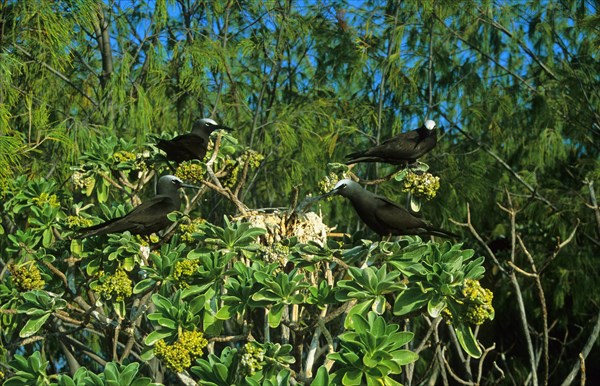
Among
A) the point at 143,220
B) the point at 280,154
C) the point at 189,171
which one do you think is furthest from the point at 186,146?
the point at 280,154

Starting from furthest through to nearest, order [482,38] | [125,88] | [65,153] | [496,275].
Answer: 1. [496,275]
2. [482,38]
3. [125,88]
4. [65,153]

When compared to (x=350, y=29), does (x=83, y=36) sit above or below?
below

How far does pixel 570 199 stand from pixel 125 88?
3.54 meters

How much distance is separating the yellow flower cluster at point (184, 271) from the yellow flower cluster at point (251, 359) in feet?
1.37

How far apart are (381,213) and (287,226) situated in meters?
0.38

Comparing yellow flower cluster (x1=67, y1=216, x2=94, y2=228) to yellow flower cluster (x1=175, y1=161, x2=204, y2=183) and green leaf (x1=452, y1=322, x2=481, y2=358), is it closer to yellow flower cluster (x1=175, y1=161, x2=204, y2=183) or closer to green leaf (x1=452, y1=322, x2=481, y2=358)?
yellow flower cluster (x1=175, y1=161, x2=204, y2=183)

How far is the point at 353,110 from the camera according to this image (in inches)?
268

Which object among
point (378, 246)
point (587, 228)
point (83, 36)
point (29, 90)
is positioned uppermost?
point (83, 36)

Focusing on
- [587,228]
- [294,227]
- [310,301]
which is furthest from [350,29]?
[310,301]

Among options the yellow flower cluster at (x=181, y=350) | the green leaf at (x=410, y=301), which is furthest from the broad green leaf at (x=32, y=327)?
the green leaf at (x=410, y=301)

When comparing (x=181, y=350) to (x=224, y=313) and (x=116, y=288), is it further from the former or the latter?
(x=116, y=288)

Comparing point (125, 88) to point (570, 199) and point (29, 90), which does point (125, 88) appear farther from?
point (570, 199)

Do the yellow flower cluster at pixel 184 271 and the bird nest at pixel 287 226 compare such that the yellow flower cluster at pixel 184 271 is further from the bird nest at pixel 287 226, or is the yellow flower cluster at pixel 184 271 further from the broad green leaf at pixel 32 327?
the broad green leaf at pixel 32 327

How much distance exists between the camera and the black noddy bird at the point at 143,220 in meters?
3.28
